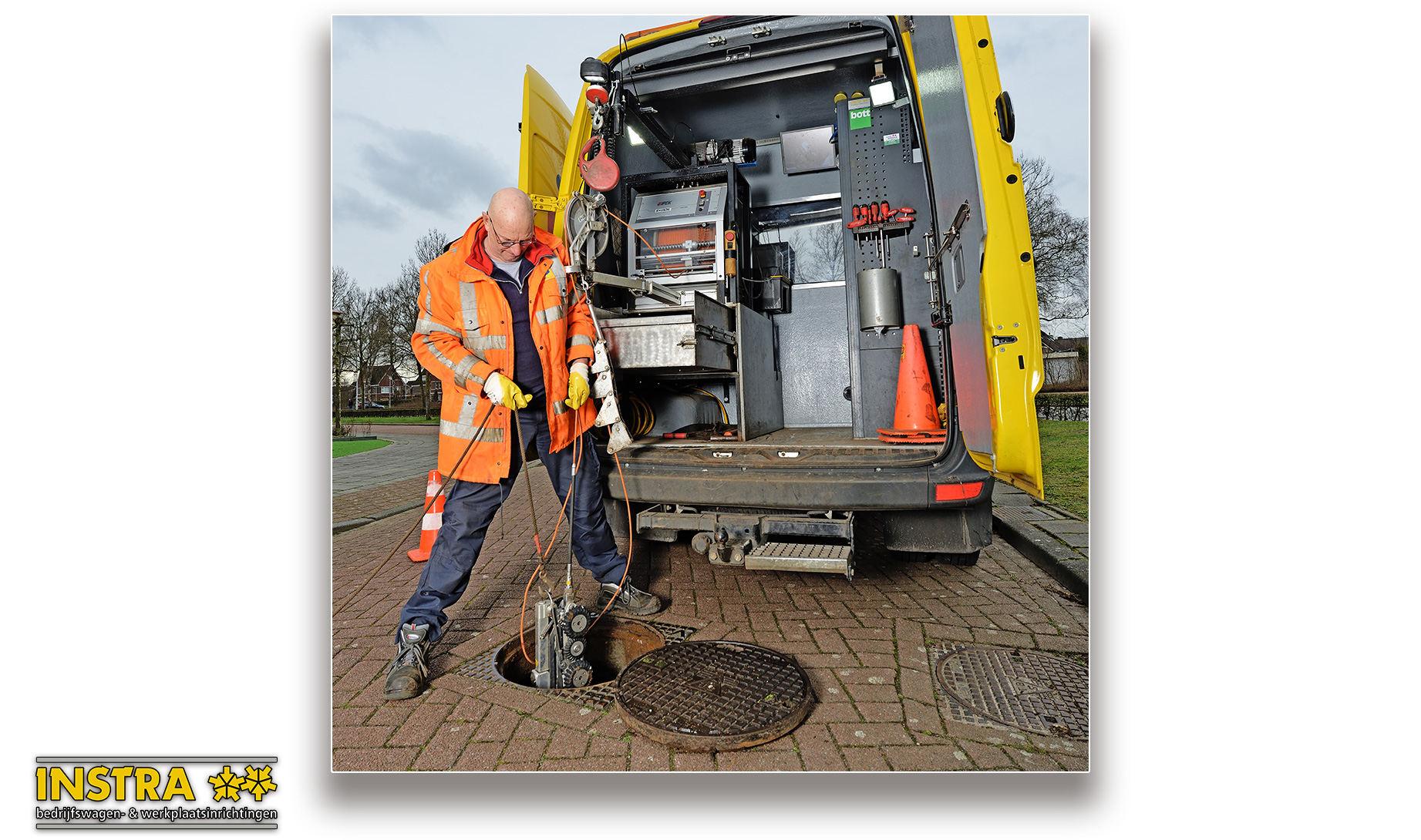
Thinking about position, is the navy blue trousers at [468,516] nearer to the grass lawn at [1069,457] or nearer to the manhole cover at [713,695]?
the manhole cover at [713,695]

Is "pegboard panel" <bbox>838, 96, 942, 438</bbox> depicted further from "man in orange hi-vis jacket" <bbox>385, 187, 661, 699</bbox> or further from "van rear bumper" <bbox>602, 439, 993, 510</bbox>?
"man in orange hi-vis jacket" <bbox>385, 187, 661, 699</bbox>

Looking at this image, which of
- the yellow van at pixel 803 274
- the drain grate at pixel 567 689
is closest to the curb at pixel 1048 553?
the yellow van at pixel 803 274

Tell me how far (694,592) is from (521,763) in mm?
1421

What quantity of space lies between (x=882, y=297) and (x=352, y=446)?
2.88m

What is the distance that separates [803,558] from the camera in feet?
7.29

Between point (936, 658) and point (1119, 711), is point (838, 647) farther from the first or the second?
point (1119, 711)

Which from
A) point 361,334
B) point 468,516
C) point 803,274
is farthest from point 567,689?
point 803,274

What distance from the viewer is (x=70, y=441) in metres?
1.62

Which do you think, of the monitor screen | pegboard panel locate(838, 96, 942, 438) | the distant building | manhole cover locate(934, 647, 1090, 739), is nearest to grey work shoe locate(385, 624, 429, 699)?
manhole cover locate(934, 647, 1090, 739)

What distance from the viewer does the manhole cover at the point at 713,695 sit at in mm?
1594

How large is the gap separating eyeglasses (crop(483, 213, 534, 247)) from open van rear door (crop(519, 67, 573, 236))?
94 cm

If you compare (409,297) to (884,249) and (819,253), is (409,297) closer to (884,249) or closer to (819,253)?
(884,249)

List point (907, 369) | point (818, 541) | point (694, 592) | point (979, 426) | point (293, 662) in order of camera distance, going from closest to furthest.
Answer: point (293, 662)
point (979, 426)
point (818, 541)
point (694, 592)
point (907, 369)

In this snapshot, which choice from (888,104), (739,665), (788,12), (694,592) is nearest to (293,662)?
(739,665)
